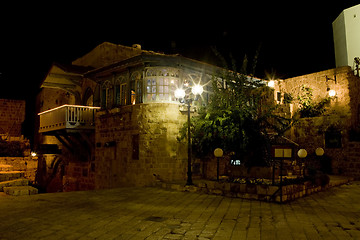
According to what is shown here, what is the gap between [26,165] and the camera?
22.4m

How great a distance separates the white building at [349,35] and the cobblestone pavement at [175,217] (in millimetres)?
13268

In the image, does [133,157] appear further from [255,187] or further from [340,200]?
[340,200]

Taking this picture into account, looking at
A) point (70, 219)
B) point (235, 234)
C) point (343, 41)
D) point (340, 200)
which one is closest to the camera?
point (235, 234)

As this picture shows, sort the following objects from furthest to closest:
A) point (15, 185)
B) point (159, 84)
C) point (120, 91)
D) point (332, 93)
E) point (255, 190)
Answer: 1. point (332, 93)
2. point (120, 91)
3. point (159, 84)
4. point (15, 185)
5. point (255, 190)

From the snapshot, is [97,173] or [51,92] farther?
[51,92]

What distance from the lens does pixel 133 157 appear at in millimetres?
14398

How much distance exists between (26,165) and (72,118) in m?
9.06

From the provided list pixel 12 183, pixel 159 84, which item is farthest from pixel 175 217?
pixel 159 84

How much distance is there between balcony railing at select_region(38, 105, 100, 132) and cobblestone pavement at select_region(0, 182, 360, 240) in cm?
730

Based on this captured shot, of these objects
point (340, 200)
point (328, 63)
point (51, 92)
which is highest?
point (328, 63)

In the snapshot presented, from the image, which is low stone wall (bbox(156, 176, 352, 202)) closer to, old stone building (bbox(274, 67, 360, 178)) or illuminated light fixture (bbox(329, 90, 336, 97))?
old stone building (bbox(274, 67, 360, 178))

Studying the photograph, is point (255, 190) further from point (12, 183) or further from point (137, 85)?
point (12, 183)

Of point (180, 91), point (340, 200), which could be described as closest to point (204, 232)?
point (340, 200)

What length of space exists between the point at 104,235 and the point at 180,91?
7.06m
